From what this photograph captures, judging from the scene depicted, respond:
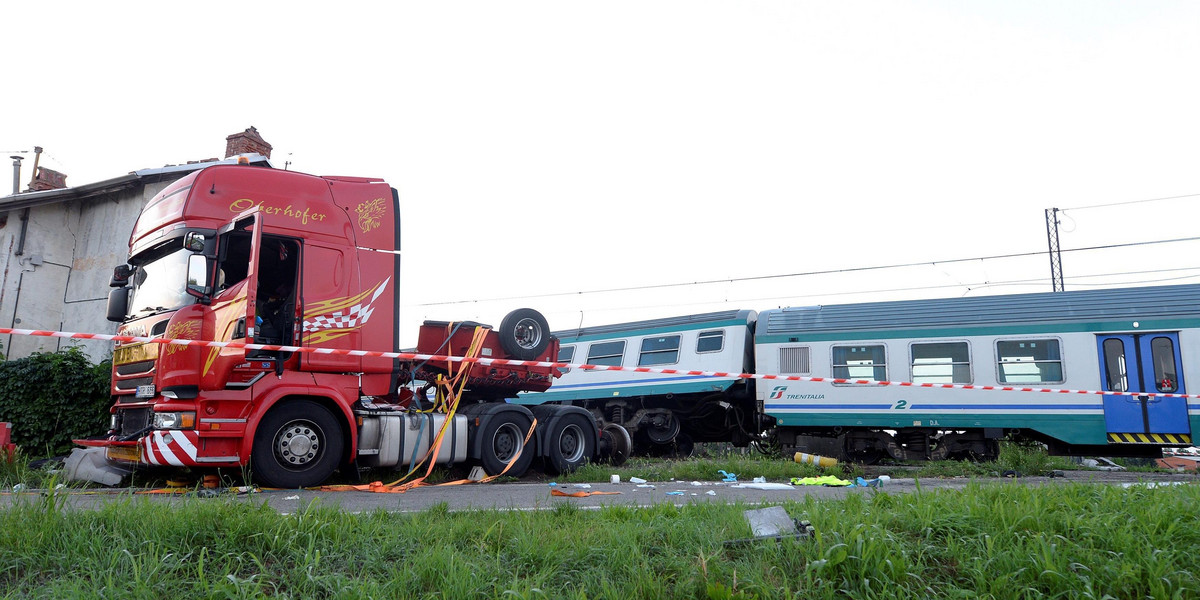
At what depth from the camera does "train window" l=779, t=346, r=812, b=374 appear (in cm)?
1508

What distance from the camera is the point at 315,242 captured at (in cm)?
827

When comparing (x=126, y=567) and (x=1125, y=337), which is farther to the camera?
(x=1125, y=337)

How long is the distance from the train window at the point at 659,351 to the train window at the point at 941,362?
5.09m

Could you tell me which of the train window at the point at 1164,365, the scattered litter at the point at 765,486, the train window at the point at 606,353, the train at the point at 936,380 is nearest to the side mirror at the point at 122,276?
the train at the point at 936,380

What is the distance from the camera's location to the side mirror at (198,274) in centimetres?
761

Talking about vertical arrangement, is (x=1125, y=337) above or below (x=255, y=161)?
below

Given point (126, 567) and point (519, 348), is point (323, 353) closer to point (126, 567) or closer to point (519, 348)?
point (519, 348)

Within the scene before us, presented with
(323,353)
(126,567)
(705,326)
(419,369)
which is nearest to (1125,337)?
(705,326)

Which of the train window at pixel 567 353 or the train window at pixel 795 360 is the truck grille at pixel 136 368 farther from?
the train window at pixel 567 353

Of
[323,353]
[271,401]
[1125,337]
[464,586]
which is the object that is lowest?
[464,586]

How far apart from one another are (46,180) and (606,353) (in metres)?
15.7

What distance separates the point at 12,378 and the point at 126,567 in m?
9.67

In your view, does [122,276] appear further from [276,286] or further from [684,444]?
[684,444]

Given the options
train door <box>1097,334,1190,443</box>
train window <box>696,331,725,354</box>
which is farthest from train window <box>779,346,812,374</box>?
train door <box>1097,334,1190,443</box>
